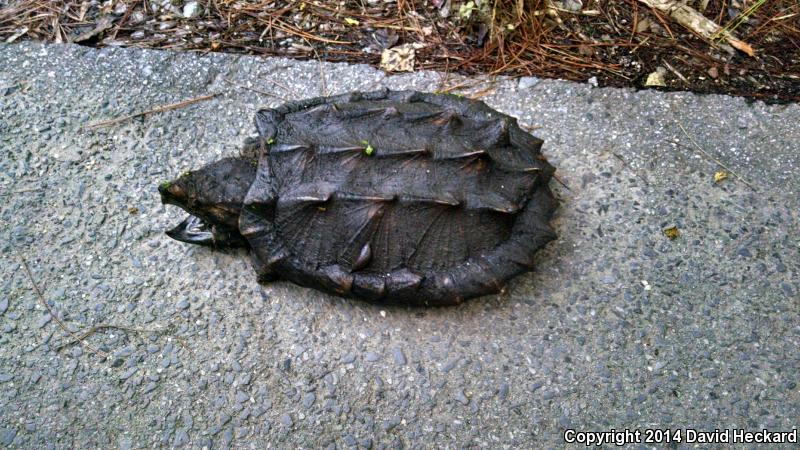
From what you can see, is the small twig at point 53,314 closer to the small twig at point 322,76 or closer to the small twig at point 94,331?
the small twig at point 94,331

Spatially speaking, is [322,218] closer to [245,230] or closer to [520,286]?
[245,230]

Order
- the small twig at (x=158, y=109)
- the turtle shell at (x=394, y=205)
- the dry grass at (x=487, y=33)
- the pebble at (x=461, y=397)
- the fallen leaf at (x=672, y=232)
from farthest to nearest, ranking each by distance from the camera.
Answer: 1. the dry grass at (x=487, y=33)
2. the small twig at (x=158, y=109)
3. the fallen leaf at (x=672, y=232)
4. the pebble at (x=461, y=397)
5. the turtle shell at (x=394, y=205)

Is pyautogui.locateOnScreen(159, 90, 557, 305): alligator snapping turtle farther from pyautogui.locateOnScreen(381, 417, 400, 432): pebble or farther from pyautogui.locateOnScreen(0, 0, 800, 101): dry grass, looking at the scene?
pyautogui.locateOnScreen(0, 0, 800, 101): dry grass

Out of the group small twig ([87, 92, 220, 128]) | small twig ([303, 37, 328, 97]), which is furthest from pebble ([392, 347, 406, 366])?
small twig ([87, 92, 220, 128])

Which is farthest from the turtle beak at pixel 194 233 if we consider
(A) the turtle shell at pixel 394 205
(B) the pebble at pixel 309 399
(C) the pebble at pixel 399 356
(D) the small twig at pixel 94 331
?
(C) the pebble at pixel 399 356

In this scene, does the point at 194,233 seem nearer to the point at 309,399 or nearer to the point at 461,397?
the point at 309,399

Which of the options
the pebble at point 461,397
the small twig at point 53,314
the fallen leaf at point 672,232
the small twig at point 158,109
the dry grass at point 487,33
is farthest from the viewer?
the dry grass at point 487,33
